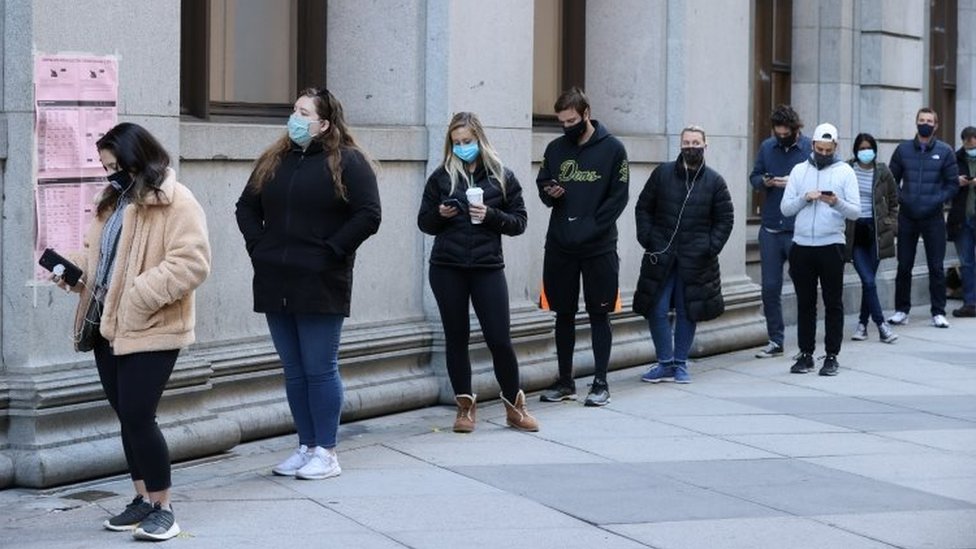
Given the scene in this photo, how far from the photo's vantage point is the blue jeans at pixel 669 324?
1269 centimetres

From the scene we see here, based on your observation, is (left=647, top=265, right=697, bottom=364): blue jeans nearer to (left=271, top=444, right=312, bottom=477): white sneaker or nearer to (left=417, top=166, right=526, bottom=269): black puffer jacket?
(left=417, top=166, right=526, bottom=269): black puffer jacket

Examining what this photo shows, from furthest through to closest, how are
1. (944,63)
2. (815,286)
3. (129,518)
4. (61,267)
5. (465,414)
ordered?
(944,63)
(815,286)
(465,414)
(129,518)
(61,267)

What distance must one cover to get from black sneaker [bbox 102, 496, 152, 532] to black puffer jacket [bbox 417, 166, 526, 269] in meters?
2.89

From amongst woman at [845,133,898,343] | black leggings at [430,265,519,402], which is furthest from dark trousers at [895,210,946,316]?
black leggings at [430,265,519,402]

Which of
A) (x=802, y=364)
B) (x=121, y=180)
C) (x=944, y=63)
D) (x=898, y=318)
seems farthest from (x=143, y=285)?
(x=944, y=63)

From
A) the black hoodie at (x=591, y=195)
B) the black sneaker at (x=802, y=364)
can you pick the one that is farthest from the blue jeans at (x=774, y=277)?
the black hoodie at (x=591, y=195)

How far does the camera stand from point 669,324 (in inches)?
505

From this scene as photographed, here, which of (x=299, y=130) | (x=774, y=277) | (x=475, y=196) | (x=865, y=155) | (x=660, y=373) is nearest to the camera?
(x=299, y=130)

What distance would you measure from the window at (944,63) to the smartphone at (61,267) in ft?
52.7

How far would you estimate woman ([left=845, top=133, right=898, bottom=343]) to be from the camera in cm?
1528

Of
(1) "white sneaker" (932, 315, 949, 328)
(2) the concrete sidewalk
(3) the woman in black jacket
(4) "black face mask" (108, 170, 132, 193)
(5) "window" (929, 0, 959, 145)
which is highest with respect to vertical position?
(5) "window" (929, 0, 959, 145)

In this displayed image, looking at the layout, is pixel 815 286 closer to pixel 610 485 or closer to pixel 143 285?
pixel 610 485

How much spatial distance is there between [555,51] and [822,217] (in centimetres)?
253

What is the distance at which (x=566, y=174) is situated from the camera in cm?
1135
